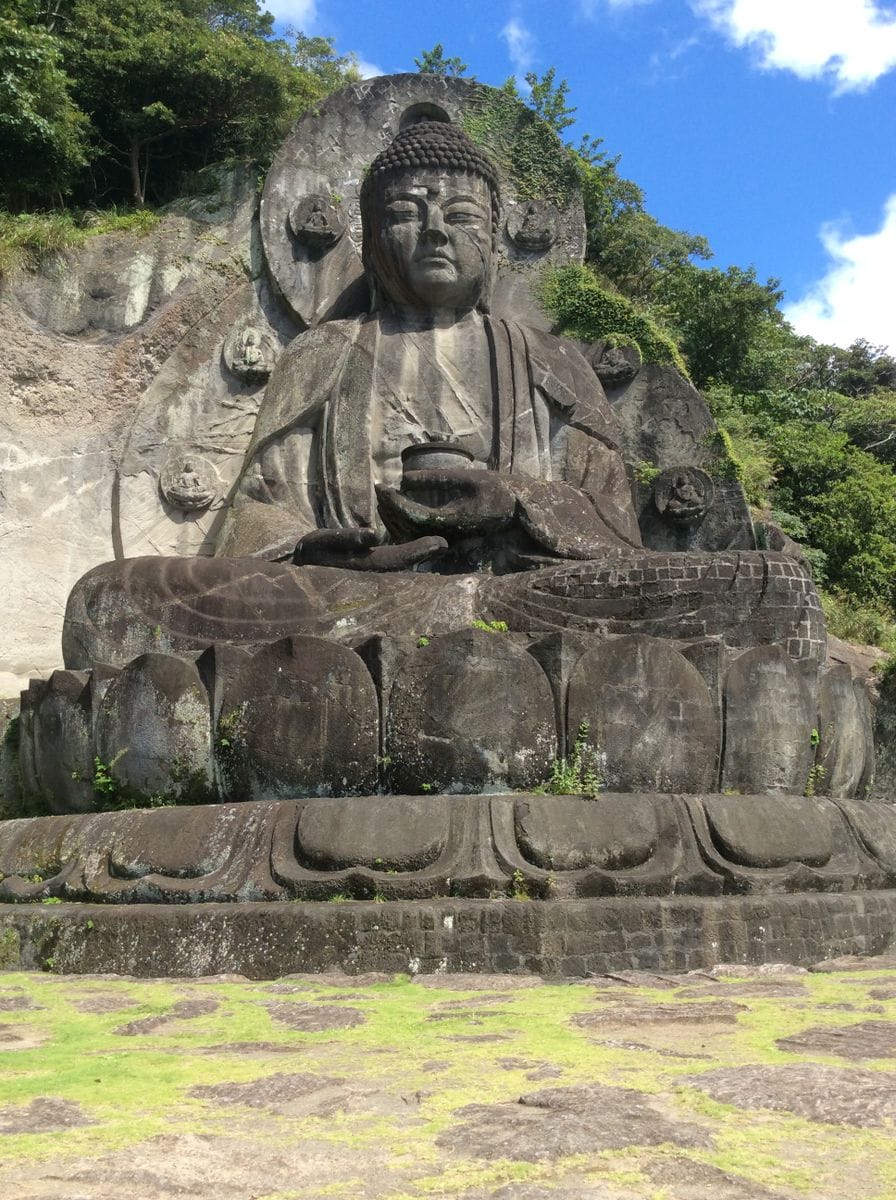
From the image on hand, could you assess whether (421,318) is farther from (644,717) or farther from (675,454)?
(644,717)

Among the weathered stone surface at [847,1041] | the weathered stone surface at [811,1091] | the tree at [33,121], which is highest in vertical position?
the tree at [33,121]

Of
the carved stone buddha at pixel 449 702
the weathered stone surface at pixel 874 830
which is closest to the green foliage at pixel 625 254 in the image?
the carved stone buddha at pixel 449 702

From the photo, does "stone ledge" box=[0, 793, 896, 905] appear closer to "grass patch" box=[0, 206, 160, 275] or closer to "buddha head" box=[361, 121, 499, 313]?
"buddha head" box=[361, 121, 499, 313]

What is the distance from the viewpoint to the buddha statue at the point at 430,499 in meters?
5.80

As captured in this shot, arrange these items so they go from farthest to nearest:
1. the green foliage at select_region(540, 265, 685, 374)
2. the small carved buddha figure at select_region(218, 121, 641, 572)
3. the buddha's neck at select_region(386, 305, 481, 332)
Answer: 1. the green foliage at select_region(540, 265, 685, 374)
2. the buddha's neck at select_region(386, 305, 481, 332)
3. the small carved buddha figure at select_region(218, 121, 641, 572)

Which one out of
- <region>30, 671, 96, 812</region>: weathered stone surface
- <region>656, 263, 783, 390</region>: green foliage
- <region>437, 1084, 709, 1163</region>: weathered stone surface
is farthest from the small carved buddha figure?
<region>656, 263, 783, 390</region>: green foliage

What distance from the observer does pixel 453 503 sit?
22.3ft

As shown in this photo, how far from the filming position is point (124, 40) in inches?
516

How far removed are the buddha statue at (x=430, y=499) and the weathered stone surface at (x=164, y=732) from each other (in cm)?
63

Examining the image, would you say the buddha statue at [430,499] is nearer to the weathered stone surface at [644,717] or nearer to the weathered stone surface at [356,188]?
the weathered stone surface at [644,717]

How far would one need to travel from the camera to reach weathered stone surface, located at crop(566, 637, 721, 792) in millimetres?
4914

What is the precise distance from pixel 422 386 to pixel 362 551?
75.2 inches

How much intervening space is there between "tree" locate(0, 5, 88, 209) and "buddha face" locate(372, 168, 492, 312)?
4.37m

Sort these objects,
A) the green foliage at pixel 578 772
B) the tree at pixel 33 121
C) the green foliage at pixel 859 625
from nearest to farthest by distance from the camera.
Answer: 1. the green foliage at pixel 578 772
2. the green foliage at pixel 859 625
3. the tree at pixel 33 121
